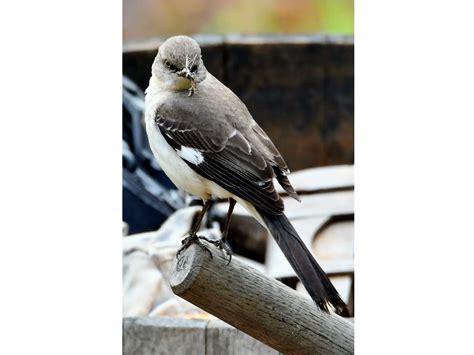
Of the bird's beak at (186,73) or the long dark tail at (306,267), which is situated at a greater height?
the bird's beak at (186,73)

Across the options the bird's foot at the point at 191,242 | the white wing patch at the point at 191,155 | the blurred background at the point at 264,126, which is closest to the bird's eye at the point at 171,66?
the white wing patch at the point at 191,155

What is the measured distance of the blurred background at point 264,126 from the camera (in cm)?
245

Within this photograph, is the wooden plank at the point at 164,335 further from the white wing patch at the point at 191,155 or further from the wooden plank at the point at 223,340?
the white wing patch at the point at 191,155

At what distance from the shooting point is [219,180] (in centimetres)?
191

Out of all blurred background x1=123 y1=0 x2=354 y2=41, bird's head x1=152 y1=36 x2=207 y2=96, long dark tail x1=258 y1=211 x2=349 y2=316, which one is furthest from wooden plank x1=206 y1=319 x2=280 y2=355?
blurred background x1=123 y1=0 x2=354 y2=41

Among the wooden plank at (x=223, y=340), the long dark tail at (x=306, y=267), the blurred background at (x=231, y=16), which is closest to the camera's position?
the long dark tail at (x=306, y=267)

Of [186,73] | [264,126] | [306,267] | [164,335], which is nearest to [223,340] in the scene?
[164,335]

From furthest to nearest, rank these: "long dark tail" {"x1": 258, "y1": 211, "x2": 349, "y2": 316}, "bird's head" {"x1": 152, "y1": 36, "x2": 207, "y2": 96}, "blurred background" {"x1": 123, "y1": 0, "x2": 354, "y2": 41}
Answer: "blurred background" {"x1": 123, "y1": 0, "x2": 354, "y2": 41}, "bird's head" {"x1": 152, "y1": 36, "x2": 207, "y2": 96}, "long dark tail" {"x1": 258, "y1": 211, "x2": 349, "y2": 316}

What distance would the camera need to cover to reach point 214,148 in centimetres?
193

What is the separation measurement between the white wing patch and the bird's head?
0.11 m

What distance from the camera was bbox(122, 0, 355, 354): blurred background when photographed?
245 centimetres

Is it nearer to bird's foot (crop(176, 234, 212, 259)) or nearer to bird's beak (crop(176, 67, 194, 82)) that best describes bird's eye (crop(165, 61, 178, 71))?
bird's beak (crop(176, 67, 194, 82))

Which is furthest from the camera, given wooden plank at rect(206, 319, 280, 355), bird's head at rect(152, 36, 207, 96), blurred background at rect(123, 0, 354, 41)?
blurred background at rect(123, 0, 354, 41)

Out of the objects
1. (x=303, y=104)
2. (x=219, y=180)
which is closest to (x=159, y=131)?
(x=219, y=180)
